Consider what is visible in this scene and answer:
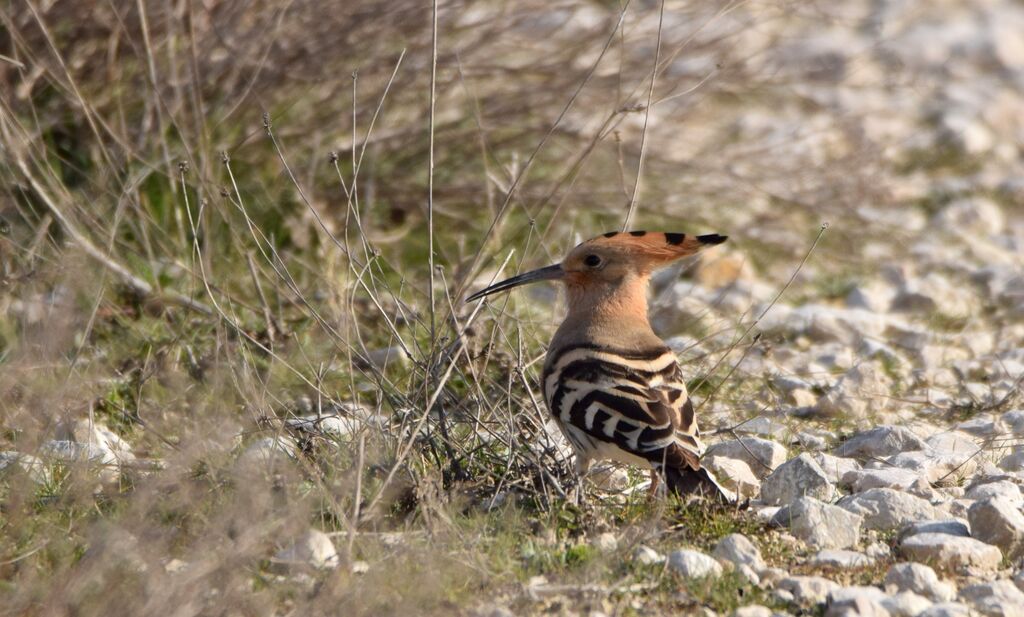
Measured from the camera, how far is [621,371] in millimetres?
3467

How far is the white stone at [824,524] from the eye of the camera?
318cm

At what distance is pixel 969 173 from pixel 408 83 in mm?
3367

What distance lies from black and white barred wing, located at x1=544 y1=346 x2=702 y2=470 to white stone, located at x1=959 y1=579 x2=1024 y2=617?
639 millimetres

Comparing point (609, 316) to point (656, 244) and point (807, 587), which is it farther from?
point (807, 587)

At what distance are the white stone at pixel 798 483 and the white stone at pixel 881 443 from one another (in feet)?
1.58

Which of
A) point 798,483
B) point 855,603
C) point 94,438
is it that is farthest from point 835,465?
point 94,438

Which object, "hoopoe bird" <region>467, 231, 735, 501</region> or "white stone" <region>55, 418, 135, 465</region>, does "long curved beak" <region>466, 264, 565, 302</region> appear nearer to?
"hoopoe bird" <region>467, 231, 735, 501</region>

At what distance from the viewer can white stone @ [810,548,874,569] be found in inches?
120

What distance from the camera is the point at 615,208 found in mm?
5840

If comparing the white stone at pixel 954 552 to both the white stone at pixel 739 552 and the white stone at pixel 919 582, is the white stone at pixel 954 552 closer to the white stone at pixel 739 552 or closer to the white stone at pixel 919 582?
the white stone at pixel 919 582

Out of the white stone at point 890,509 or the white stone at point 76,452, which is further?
the white stone at point 76,452

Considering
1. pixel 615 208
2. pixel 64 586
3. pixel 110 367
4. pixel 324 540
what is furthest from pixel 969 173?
pixel 64 586

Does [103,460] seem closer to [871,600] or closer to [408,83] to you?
[871,600]

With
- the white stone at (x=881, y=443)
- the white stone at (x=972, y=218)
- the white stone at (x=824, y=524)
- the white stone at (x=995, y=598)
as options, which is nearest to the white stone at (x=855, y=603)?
the white stone at (x=995, y=598)
